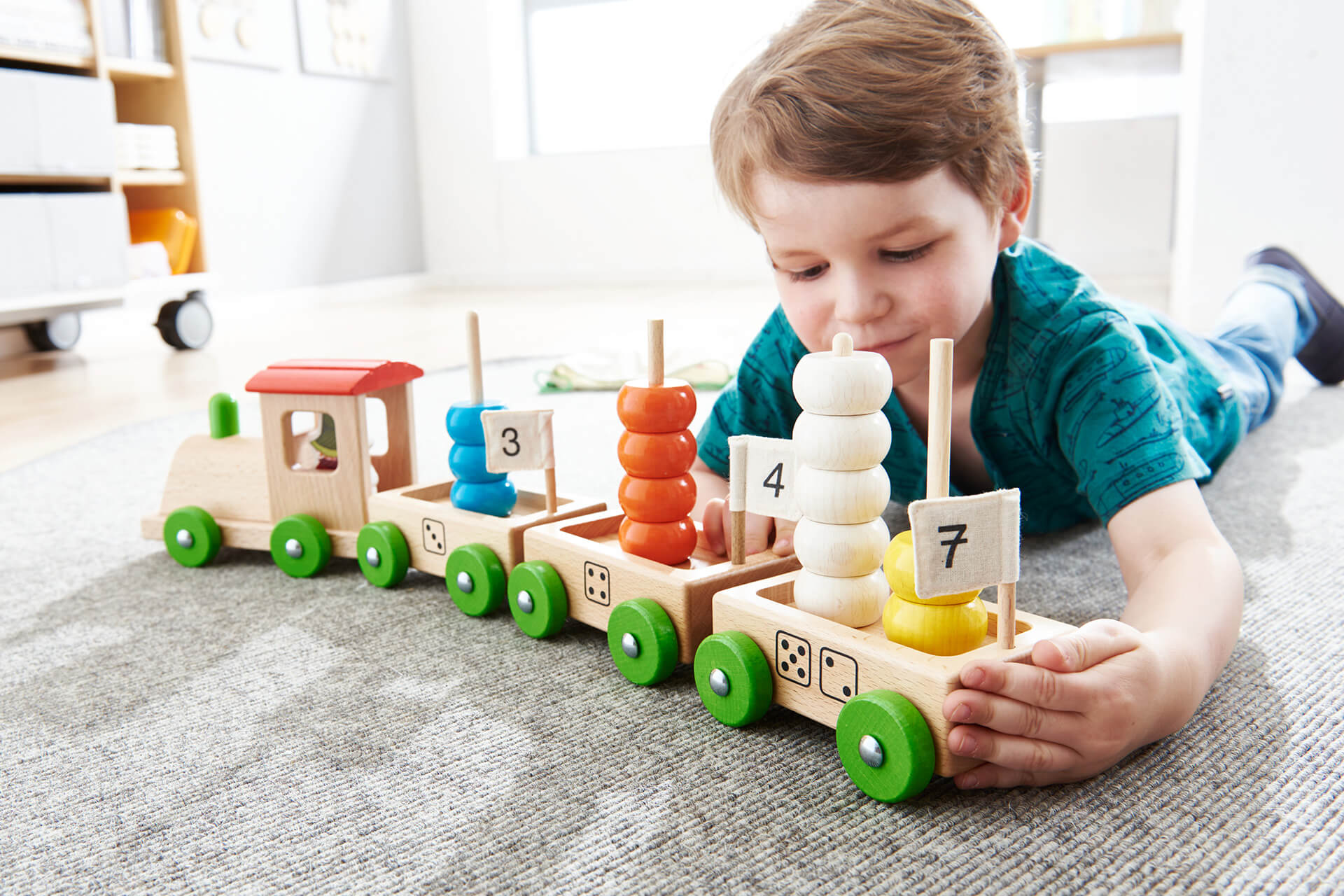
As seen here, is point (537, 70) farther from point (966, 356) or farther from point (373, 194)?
point (966, 356)

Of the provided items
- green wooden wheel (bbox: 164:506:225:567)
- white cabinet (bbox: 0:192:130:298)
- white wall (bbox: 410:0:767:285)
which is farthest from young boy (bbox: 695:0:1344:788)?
white wall (bbox: 410:0:767:285)

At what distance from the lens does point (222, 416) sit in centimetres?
97

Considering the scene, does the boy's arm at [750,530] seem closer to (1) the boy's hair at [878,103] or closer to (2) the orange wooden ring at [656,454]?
(2) the orange wooden ring at [656,454]

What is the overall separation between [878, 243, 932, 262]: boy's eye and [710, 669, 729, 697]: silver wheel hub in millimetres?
300

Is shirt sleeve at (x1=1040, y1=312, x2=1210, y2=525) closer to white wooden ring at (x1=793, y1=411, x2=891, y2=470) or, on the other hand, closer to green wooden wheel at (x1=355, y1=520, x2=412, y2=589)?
white wooden ring at (x1=793, y1=411, x2=891, y2=470)

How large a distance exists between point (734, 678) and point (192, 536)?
0.57 metres

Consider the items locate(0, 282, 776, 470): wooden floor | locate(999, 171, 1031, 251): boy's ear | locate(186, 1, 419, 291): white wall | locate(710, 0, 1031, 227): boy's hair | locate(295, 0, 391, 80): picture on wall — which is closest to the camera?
locate(710, 0, 1031, 227): boy's hair

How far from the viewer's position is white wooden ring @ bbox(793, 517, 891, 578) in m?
0.57

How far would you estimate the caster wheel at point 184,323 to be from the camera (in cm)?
249

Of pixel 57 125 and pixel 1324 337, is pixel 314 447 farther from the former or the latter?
pixel 57 125

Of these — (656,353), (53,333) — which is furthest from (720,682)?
(53,333)

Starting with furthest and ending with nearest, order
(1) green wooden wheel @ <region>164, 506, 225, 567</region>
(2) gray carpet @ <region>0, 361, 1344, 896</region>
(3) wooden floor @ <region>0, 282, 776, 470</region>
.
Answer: (3) wooden floor @ <region>0, 282, 776, 470</region> < (1) green wooden wheel @ <region>164, 506, 225, 567</region> < (2) gray carpet @ <region>0, 361, 1344, 896</region>

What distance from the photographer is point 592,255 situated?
4301 mm

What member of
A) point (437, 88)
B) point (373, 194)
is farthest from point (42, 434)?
point (437, 88)
